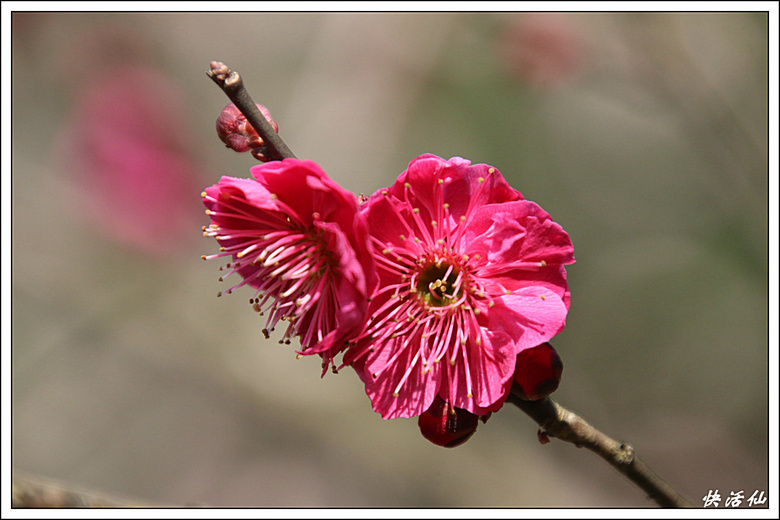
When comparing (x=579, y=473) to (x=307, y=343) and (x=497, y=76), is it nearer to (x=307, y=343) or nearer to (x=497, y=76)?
(x=497, y=76)

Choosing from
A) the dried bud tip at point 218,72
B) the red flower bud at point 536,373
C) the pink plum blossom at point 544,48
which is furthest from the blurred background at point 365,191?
the dried bud tip at point 218,72

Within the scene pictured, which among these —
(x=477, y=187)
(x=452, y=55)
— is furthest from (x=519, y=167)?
(x=477, y=187)

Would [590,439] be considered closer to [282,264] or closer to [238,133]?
[282,264]

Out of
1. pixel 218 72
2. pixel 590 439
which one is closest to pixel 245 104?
pixel 218 72

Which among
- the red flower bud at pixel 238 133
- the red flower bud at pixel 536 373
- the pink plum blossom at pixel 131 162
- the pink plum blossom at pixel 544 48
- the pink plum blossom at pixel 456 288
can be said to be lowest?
the red flower bud at pixel 536 373

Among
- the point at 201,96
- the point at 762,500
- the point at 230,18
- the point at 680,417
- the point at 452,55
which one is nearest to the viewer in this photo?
the point at 762,500

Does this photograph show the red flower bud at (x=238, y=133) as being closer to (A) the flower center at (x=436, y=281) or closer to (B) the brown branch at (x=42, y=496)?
(A) the flower center at (x=436, y=281)

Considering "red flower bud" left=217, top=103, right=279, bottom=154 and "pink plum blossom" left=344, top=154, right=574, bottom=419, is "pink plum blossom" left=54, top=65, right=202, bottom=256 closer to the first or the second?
"red flower bud" left=217, top=103, right=279, bottom=154
